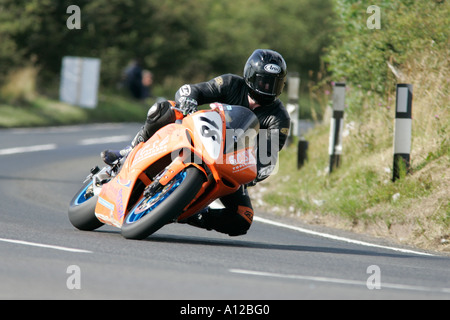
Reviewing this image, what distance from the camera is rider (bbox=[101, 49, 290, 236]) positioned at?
7918mm

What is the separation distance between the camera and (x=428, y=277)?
6645 mm

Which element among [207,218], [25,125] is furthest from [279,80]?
[25,125]

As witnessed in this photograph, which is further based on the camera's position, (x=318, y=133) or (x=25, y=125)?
(x=25, y=125)

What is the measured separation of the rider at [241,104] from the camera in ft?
26.0

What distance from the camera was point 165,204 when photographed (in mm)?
7266

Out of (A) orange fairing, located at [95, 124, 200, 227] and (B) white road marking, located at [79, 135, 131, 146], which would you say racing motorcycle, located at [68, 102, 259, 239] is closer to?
(A) orange fairing, located at [95, 124, 200, 227]

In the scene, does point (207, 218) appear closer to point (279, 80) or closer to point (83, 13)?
point (279, 80)

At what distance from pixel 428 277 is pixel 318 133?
842 centimetres

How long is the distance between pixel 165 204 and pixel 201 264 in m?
0.85

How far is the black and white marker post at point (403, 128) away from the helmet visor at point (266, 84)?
301 centimetres

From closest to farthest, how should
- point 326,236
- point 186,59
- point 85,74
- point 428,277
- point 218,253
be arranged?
point 428,277 → point 218,253 → point 326,236 → point 85,74 → point 186,59

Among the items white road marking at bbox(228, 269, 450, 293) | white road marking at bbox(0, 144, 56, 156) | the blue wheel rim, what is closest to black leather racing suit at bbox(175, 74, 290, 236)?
the blue wheel rim

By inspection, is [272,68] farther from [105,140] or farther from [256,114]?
[105,140]

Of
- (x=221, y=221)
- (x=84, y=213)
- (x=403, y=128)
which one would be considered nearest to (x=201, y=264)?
(x=221, y=221)
